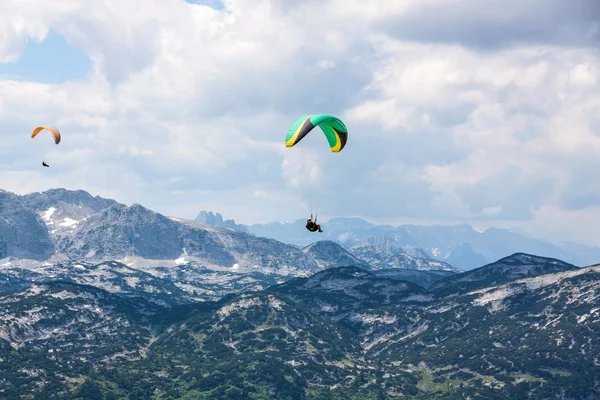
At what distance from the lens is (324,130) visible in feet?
522

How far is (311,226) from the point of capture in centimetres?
14412

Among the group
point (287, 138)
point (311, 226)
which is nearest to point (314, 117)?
point (287, 138)

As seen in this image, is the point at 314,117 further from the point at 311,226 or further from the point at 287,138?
the point at 311,226

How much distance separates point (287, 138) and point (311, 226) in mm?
Result: 17733

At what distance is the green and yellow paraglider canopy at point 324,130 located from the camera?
143 meters

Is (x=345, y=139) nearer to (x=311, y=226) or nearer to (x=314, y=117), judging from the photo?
(x=314, y=117)

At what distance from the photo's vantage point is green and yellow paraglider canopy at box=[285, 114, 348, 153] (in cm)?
14275

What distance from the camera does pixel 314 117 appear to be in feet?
492

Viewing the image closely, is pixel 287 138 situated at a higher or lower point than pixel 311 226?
higher

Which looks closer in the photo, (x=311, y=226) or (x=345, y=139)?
(x=311, y=226)

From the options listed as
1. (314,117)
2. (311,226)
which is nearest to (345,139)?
(314,117)

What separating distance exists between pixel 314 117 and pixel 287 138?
31.8 ft

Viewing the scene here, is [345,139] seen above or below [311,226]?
above

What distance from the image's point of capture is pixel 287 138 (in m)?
144
